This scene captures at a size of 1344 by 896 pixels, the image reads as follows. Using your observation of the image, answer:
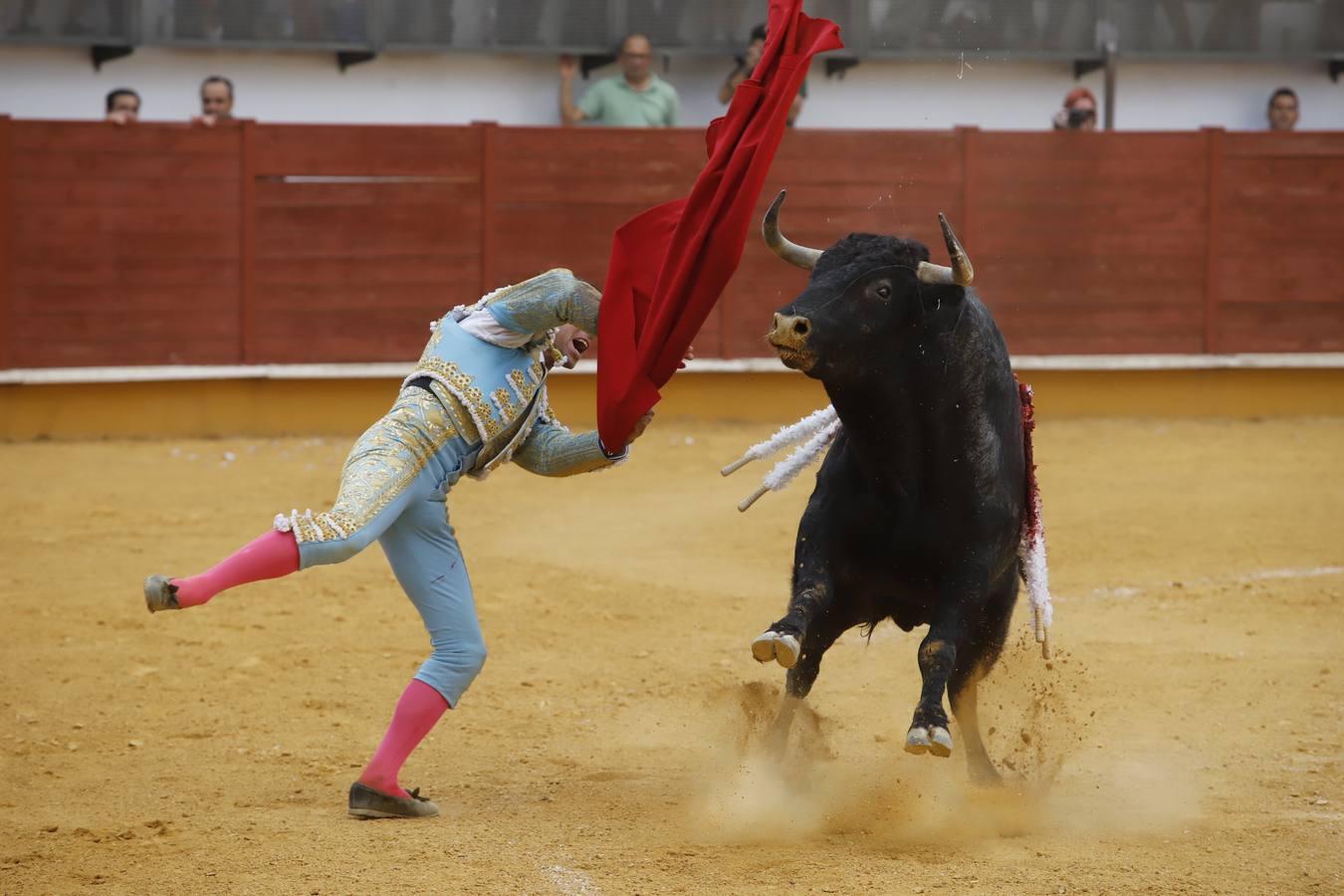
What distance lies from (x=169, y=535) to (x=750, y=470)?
8.45 feet

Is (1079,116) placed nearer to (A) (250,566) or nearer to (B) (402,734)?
(B) (402,734)

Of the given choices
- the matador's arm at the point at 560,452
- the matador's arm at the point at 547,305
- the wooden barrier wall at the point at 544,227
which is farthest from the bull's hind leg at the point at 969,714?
the wooden barrier wall at the point at 544,227

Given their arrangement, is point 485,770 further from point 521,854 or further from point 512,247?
point 512,247

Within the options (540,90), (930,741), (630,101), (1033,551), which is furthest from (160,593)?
(540,90)

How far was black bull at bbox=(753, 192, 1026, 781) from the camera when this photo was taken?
3.40 metres

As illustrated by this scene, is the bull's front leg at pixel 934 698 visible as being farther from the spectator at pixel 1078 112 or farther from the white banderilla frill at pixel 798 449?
the spectator at pixel 1078 112

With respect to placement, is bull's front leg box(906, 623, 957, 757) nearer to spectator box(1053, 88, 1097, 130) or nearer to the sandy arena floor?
the sandy arena floor

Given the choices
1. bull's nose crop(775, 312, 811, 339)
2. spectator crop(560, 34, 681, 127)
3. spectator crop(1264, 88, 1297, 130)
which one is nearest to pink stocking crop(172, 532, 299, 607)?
bull's nose crop(775, 312, 811, 339)

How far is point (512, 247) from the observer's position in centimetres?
917

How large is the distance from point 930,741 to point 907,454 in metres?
0.58

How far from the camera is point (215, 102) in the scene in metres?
8.71

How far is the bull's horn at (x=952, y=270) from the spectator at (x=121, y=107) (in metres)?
6.00

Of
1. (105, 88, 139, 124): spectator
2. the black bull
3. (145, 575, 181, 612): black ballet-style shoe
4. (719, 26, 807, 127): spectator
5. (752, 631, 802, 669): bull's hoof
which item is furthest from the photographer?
(719, 26, 807, 127): spectator

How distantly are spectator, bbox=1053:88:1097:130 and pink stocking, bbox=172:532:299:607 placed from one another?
7.06 m
